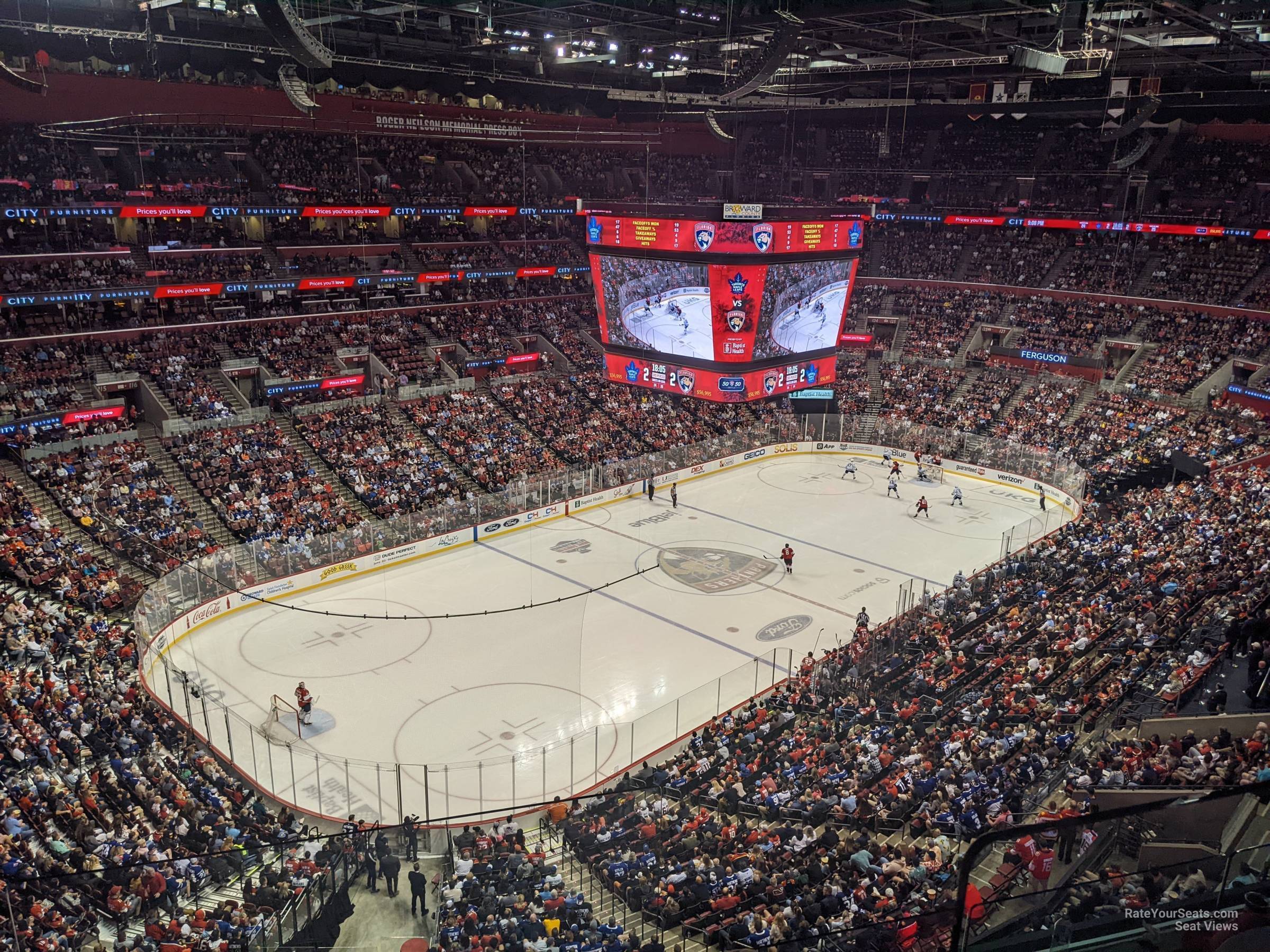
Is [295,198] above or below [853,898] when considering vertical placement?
above

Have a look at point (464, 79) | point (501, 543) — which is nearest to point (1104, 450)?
point (501, 543)

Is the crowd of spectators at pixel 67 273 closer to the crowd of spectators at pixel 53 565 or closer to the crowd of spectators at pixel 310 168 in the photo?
the crowd of spectators at pixel 310 168

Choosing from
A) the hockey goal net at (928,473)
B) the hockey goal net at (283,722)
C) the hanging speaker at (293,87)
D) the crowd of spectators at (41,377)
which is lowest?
the hockey goal net at (928,473)

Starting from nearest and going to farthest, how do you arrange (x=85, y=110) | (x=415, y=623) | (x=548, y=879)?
1. (x=548, y=879)
2. (x=415, y=623)
3. (x=85, y=110)

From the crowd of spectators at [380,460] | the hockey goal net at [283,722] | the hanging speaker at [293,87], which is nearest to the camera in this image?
the hanging speaker at [293,87]

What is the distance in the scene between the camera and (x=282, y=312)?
39.0m

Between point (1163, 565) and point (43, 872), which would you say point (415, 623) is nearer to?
point (43, 872)

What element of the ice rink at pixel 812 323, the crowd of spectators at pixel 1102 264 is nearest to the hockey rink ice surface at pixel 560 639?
the ice rink at pixel 812 323

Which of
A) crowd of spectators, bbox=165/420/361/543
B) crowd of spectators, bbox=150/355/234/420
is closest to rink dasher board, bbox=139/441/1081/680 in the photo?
crowd of spectators, bbox=165/420/361/543

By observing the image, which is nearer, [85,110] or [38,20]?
[38,20]

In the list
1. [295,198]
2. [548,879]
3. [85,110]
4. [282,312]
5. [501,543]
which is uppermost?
[85,110]

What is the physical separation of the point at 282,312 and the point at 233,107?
853 centimetres

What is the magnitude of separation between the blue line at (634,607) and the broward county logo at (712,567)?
2.32m

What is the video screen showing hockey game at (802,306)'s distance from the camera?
24875mm
